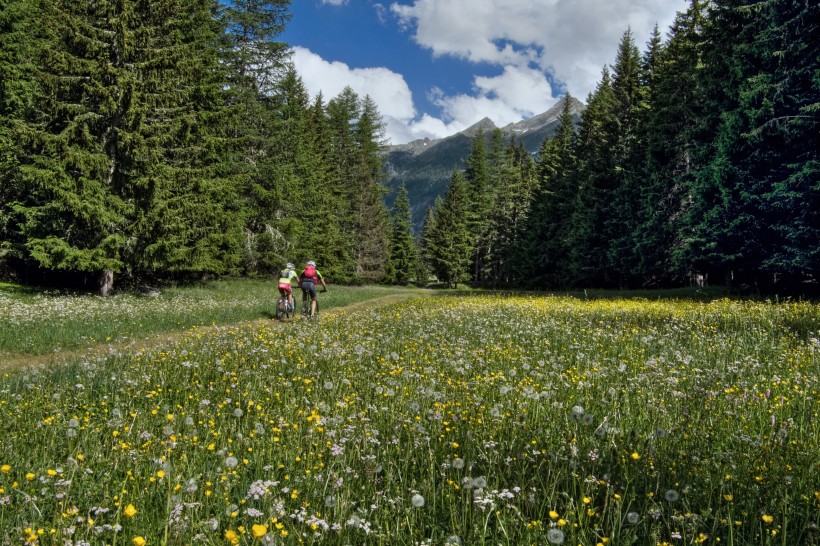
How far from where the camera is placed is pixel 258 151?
1355 inches

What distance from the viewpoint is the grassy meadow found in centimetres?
270

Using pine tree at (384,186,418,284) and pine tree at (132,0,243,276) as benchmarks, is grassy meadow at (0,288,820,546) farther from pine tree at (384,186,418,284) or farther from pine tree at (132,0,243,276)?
pine tree at (384,186,418,284)

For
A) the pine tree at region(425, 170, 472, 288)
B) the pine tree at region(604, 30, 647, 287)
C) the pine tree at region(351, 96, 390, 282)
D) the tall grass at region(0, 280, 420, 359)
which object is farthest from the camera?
the pine tree at region(425, 170, 472, 288)

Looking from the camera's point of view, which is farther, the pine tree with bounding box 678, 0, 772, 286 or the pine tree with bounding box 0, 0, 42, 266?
the pine tree with bounding box 0, 0, 42, 266

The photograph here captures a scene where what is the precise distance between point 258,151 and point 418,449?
3407 cm

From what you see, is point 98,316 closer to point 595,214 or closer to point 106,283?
point 106,283

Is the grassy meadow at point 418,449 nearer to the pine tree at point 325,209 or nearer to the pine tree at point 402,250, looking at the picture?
the pine tree at point 325,209

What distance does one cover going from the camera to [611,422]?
4.30 meters

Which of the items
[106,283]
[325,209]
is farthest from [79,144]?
[325,209]

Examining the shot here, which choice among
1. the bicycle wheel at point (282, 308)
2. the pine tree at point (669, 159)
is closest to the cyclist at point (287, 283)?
the bicycle wheel at point (282, 308)

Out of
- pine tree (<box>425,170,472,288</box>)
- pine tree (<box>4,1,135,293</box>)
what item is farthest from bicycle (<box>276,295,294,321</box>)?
pine tree (<box>425,170,472,288</box>)

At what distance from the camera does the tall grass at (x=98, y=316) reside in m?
11.0

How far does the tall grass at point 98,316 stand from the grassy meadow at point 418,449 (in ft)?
10.7

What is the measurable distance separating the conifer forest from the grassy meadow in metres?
15.0
